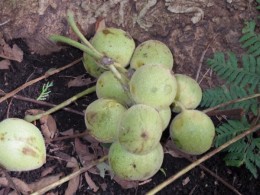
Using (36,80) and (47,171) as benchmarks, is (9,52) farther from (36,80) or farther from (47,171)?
(47,171)

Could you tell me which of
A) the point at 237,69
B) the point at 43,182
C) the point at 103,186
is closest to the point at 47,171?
the point at 43,182

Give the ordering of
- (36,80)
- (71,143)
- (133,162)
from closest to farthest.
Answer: (133,162), (71,143), (36,80)

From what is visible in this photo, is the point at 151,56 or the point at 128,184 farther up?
the point at 151,56

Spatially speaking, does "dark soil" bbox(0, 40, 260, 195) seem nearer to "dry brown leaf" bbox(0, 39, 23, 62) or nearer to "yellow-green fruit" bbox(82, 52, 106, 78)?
"dry brown leaf" bbox(0, 39, 23, 62)

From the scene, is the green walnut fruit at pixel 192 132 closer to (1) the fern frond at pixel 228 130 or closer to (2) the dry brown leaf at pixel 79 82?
(1) the fern frond at pixel 228 130

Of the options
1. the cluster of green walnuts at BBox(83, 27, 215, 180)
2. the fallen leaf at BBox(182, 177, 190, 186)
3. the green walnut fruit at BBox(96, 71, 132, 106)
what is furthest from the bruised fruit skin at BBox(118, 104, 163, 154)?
the fallen leaf at BBox(182, 177, 190, 186)

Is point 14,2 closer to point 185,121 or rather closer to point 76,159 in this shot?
point 76,159
